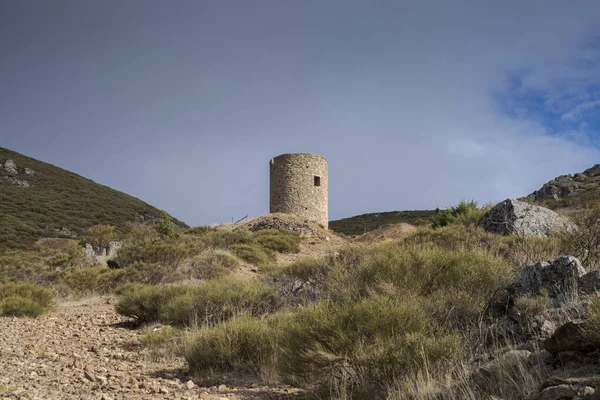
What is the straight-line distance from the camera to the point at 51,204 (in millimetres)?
38781

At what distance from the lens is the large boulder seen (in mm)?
9906

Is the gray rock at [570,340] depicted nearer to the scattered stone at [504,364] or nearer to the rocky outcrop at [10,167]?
the scattered stone at [504,364]

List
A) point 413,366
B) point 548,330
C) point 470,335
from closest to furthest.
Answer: point 413,366 → point 548,330 → point 470,335

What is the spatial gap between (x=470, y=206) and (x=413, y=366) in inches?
546

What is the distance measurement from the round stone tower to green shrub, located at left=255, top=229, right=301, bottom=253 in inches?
196

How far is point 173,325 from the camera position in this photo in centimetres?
730

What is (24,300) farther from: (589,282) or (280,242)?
(280,242)

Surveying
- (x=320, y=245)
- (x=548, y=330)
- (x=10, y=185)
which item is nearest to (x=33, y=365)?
(x=548, y=330)

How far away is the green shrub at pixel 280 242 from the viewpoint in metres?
19.0

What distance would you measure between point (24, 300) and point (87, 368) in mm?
4996

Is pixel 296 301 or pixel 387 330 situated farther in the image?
pixel 296 301

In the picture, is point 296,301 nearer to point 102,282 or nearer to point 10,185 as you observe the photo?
point 102,282

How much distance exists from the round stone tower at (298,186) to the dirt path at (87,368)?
18.4m

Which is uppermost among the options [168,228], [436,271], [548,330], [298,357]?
[168,228]
